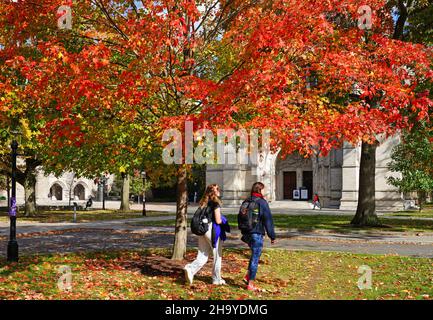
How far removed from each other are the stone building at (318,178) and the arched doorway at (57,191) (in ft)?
122

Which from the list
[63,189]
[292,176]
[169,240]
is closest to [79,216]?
[169,240]

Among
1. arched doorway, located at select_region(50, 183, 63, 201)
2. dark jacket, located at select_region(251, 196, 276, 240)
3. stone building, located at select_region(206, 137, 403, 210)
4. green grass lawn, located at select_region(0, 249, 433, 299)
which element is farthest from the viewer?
arched doorway, located at select_region(50, 183, 63, 201)

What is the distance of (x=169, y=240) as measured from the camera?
53.9ft

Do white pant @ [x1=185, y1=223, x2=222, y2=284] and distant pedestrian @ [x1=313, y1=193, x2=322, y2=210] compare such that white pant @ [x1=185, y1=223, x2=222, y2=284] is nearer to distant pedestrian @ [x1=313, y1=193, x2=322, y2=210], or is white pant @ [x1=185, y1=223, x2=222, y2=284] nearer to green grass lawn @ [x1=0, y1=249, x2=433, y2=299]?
green grass lawn @ [x1=0, y1=249, x2=433, y2=299]

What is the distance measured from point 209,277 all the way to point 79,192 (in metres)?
67.4

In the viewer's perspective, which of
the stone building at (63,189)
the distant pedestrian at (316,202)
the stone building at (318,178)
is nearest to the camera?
the stone building at (318,178)

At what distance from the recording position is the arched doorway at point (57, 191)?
236 feet

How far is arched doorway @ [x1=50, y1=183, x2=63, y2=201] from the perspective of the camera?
236 feet

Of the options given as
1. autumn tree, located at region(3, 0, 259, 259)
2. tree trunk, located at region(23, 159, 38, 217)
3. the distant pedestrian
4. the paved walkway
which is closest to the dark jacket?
autumn tree, located at region(3, 0, 259, 259)

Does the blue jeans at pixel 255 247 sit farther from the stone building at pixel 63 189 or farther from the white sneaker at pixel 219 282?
the stone building at pixel 63 189

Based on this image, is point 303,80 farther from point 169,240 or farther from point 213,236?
point 169,240

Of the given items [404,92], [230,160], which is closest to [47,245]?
[404,92]

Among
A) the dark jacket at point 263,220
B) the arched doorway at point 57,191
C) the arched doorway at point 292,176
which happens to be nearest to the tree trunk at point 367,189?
the dark jacket at point 263,220

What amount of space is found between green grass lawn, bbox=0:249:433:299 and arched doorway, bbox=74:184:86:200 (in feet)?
206
